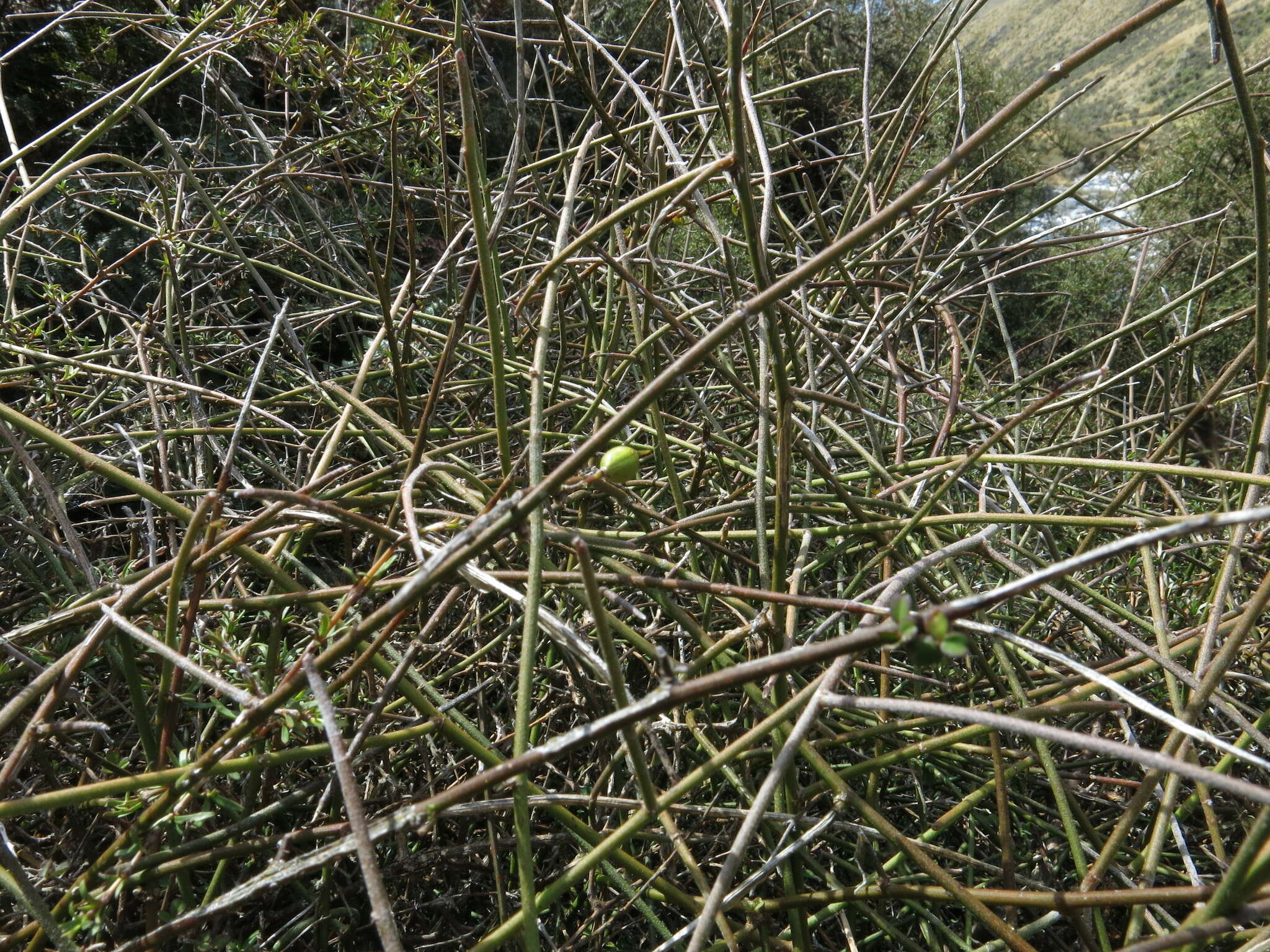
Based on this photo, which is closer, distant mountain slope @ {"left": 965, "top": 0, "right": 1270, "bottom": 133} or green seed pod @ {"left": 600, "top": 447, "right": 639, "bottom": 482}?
green seed pod @ {"left": 600, "top": 447, "right": 639, "bottom": 482}

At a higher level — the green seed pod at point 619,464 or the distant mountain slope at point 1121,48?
the green seed pod at point 619,464

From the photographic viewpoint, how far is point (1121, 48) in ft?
34.9

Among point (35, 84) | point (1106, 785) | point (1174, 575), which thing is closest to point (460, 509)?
point (1106, 785)

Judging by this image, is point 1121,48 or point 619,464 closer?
point 619,464

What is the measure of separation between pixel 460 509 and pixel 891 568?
326 millimetres

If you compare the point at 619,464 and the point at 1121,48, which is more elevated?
the point at 619,464

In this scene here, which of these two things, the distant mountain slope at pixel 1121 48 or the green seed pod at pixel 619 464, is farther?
the distant mountain slope at pixel 1121 48

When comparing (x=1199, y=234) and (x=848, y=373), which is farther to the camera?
(x=1199, y=234)

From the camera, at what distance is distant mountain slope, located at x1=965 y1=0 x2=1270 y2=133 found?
779 centimetres

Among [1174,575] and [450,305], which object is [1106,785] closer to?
[1174,575]

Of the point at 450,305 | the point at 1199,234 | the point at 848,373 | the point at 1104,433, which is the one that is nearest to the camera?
the point at 848,373

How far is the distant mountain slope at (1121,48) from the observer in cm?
779

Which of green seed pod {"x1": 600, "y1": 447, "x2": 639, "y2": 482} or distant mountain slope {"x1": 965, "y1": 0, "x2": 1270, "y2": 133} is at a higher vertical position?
green seed pod {"x1": 600, "y1": 447, "x2": 639, "y2": 482}

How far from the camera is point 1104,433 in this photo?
2.75 feet
